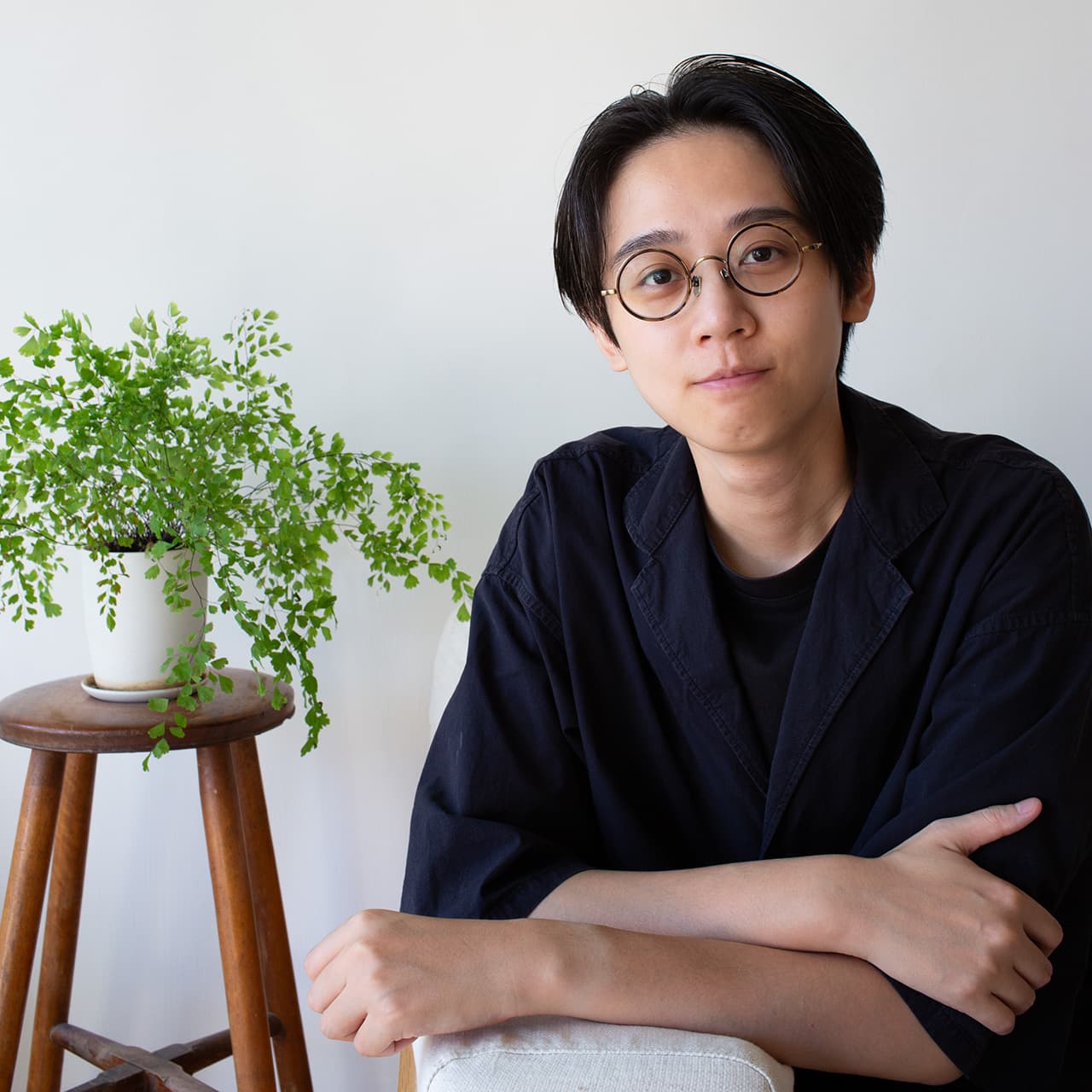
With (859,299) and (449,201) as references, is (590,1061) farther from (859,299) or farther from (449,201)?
(449,201)

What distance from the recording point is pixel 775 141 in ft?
3.91

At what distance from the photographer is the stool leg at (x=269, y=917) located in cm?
169

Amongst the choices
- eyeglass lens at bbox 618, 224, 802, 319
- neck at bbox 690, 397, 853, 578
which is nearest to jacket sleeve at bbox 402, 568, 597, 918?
neck at bbox 690, 397, 853, 578

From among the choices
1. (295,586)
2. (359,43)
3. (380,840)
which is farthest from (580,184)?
(380,840)

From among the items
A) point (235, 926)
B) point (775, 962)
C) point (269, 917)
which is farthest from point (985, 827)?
point (269, 917)

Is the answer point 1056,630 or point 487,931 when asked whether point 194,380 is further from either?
point 1056,630

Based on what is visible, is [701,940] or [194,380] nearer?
[701,940]

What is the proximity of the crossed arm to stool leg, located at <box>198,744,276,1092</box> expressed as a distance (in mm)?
588

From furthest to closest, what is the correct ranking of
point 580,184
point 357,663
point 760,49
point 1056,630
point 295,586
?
point 357,663, point 760,49, point 295,586, point 580,184, point 1056,630

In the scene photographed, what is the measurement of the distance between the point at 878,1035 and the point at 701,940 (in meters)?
0.16

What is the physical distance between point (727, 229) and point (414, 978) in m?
0.74

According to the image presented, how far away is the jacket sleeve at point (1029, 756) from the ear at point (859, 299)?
0.28 meters

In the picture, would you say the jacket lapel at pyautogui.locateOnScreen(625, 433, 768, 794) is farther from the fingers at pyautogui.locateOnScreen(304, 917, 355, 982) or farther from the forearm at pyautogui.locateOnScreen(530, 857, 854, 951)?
the fingers at pyautogui.locateOnScreen(304, 917, 355, 982)

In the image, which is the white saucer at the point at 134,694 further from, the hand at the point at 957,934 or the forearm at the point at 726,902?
the hand at the point at 957,934
